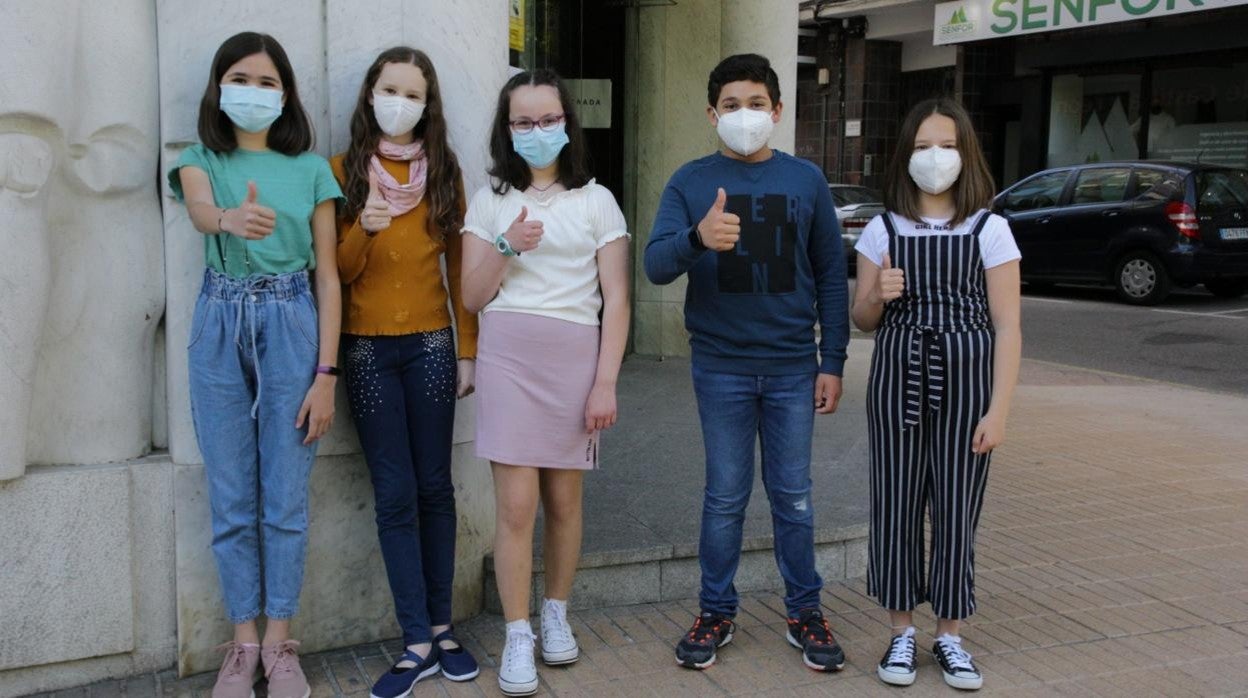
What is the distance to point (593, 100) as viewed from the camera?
8.58 metres

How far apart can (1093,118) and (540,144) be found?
67.2 ft

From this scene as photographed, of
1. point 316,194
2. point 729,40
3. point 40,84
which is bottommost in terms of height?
point 316,194

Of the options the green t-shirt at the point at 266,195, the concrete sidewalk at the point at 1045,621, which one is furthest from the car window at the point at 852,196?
the green t-shirt at the point at 266,195

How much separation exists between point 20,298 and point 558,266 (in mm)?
1577

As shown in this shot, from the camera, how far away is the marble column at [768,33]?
8141 millimetres

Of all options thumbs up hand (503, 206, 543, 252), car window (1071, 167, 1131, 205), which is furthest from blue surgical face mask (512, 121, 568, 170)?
car window (1071, 167, 1131, 205)

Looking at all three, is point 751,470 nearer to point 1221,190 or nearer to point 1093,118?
point 1221,190

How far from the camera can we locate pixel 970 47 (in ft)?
76.2

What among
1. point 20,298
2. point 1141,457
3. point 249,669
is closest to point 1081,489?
point 1141,457

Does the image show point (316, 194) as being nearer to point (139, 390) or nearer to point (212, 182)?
point (212, 182)

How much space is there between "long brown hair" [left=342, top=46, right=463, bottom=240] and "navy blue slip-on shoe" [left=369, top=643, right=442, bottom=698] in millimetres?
1341

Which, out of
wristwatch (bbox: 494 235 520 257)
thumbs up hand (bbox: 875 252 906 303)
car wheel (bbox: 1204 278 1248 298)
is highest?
wristwatch (bbox: 494 235 520 257)

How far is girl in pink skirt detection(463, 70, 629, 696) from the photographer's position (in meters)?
3.54

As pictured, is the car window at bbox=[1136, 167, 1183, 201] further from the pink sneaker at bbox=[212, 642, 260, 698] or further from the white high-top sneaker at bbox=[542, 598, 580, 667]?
the pink sneaker at bbox=[212, 642, 260, 698]
